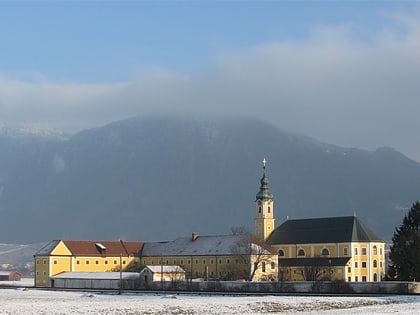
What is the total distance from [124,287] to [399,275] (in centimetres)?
3241

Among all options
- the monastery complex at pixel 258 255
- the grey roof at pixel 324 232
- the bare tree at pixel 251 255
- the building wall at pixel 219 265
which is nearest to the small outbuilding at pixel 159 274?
the monastery complex at pixel 258 255

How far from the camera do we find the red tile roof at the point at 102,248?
410 ft

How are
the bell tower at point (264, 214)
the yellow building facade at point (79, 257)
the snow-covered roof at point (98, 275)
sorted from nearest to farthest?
the snow-covered roof at point (98, 275) → the yellow building facade at point (79, 257) → the bell tower at point (264, 214)

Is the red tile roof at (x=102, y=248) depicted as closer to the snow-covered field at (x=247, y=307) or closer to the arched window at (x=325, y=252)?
the arched window at (x=325, y=252)

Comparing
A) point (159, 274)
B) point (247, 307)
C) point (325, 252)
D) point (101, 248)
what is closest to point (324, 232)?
point (325, 252)

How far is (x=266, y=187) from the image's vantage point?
433 feet

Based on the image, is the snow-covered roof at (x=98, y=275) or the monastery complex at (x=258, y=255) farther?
the monastery complex at (x=258, y=255)

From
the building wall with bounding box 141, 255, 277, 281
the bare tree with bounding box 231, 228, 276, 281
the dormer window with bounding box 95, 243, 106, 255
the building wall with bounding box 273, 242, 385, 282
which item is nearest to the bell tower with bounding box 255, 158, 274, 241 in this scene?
the building wall with bounding box 273, 242, 385, 282

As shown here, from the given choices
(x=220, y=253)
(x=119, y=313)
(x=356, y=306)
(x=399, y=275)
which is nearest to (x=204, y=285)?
(x=399, y=275)

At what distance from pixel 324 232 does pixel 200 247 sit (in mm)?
18170

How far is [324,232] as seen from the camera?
11969 cm

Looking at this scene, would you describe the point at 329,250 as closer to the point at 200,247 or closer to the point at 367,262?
the point at 367,262

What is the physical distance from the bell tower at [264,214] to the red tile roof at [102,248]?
19095 mm

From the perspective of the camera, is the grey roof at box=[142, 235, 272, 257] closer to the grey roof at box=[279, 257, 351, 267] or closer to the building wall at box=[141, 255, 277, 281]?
the building wall at box=[141, 255, 277, 281]
